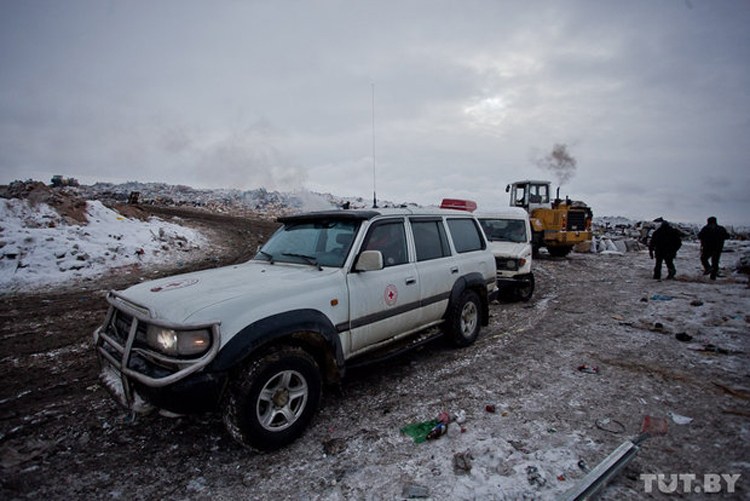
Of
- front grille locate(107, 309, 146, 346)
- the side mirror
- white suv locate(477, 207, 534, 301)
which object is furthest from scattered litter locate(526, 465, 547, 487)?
white suv locate(477, 207, 534, 301)

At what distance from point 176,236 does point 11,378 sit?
9817mm

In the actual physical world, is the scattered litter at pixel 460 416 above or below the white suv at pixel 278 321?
below

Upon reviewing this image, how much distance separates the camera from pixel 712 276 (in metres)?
10.4

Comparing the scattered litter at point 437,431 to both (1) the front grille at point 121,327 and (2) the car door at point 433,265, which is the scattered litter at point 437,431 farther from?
(1) the front grille at point 121,327

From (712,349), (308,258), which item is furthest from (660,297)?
(308,258)

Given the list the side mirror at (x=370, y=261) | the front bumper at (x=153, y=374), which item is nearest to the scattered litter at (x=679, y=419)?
the side mirror at (x=370, y=261)

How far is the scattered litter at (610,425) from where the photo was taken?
321 cm

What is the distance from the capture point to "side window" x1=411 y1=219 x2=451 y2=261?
4527 mm

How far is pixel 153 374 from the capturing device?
261 cm

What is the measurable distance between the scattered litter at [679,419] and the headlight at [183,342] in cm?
410

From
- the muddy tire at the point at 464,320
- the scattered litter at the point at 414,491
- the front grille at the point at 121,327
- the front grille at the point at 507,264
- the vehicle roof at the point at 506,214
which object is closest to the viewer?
the scattered litter at the point at 414,491

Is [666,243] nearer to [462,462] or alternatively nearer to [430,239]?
[430,239]

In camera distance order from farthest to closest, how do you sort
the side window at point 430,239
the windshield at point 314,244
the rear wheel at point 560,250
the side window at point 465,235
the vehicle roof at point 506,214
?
the rear wheel at point 560,250 < the vehicle roof at point 506,214 < the side window at point 465,235 < the side window at point 430,239 < the windshield at point 314,244

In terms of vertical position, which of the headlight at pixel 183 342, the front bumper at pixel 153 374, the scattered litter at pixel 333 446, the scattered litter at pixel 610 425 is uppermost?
the headlight at pixel 183 342
